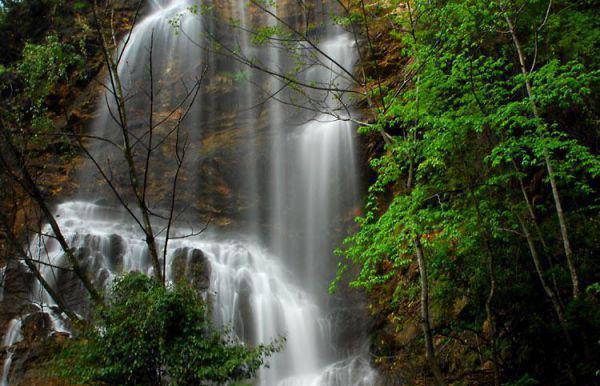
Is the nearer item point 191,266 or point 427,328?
point 427,328

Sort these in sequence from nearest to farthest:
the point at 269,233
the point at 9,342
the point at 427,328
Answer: the point at 427,328
the point at 9,342
the point at 269,233

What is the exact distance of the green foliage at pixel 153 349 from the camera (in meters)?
5.07

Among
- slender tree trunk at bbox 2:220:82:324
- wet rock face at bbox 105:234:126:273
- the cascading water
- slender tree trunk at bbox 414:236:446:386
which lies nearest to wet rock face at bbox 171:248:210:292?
the cascading water

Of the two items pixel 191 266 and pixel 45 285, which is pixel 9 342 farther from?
pixel 45 285

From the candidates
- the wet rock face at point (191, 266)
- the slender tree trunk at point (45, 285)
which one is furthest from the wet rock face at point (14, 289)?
the slender tree trunk at point (45, 285)

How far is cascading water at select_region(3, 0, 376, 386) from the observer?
33.0 ft

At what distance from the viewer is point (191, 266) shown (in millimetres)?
11367

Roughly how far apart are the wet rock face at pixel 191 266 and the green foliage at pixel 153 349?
5305 millimetres

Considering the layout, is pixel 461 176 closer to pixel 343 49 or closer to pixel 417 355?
pixel 417 355

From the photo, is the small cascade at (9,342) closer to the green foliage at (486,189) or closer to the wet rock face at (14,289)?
the wet rock face at (14,289)

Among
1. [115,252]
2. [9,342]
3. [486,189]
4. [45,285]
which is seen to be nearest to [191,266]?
[115,252]

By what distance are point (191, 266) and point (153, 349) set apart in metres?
6.30

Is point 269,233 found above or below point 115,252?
above

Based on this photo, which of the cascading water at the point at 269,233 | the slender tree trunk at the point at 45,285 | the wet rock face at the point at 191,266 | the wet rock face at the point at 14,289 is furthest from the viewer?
the wet rock face at the point at 191,266
